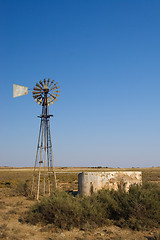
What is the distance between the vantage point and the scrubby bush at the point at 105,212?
8.48m

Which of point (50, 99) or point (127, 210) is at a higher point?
point (50, 99)

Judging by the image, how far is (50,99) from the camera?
15.9 metres

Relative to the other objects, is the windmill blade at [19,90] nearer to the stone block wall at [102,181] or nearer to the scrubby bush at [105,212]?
the stone block wall at [102,181]

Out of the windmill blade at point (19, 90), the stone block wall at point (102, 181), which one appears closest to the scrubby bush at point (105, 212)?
the stone block wall at point (102, 181)

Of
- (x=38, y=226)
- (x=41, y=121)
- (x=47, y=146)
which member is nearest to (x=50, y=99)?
(x=41, y=121)

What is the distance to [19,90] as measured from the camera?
1495cm

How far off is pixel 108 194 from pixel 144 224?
2.30 meters

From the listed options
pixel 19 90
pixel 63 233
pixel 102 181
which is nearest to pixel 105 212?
pixel 63 233

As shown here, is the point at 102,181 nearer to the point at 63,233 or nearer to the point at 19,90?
the point at 63,233

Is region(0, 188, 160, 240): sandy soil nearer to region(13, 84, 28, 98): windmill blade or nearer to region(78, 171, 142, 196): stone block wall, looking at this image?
region(78, 171, 142, 196): stone block wall

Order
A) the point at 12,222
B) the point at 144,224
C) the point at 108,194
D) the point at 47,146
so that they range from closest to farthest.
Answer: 1. the point at 144,224
2. the point at 12,222
3. the point at 108,194
4. the point at 47,146

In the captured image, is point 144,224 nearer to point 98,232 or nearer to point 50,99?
point 98,232

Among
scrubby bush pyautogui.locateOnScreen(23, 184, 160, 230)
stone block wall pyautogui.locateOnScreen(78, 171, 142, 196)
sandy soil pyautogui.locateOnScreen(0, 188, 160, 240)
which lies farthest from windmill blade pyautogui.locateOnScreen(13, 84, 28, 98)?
sandy soil pyautogui.locateOnScreen(0, 188, 160, 240)

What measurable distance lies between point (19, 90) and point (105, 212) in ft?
30.0
